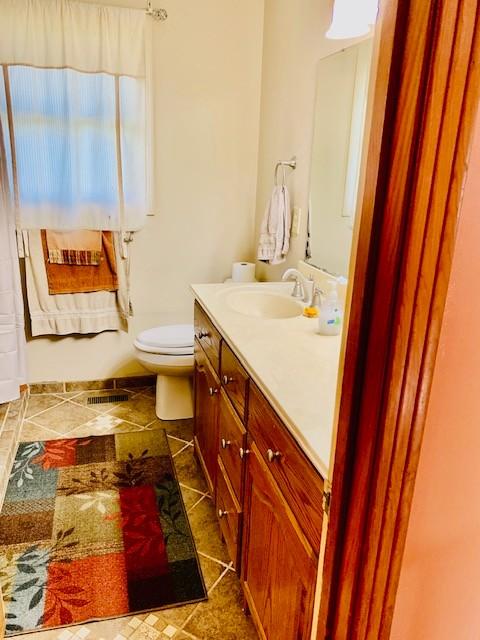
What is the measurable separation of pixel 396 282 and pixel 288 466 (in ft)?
2.15

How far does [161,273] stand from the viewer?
2945 millimetres

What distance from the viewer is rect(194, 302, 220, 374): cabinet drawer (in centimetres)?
171

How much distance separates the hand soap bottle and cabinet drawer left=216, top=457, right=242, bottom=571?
61 cm

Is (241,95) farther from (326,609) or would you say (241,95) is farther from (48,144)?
(326,609)

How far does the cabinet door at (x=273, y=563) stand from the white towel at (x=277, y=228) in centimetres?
128

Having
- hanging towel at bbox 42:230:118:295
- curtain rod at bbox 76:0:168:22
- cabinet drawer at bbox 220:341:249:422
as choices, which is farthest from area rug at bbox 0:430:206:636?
curtain rod at bbox 76:0:168:22

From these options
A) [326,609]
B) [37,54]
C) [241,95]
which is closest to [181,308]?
[241,95]

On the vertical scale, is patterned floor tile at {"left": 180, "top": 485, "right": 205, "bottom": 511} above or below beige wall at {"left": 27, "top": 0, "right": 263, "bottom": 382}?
below

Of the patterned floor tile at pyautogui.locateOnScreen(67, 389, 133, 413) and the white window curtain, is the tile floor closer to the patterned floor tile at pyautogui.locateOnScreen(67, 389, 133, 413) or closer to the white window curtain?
the patterned floor tile at pyautogui.locateOnScreen(67, 389, 133, 413)

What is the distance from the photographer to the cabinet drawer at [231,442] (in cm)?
144

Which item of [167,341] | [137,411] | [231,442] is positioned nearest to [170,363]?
[167,341]

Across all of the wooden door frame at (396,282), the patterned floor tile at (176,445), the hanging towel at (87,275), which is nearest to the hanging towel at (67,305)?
the hanging towel at (87,275)

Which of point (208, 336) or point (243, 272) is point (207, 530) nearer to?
point (208, 336)

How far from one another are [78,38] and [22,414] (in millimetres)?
2029
